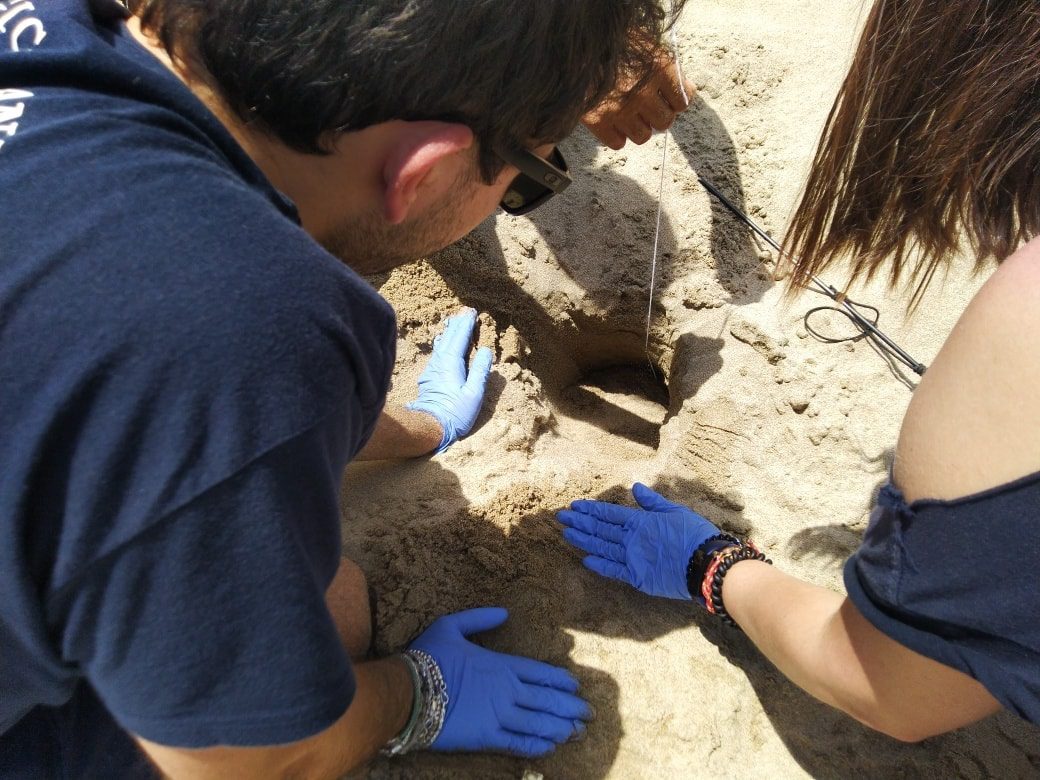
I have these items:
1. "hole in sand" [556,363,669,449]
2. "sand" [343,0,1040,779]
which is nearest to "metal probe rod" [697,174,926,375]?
"sand" [343,0,1040,779]

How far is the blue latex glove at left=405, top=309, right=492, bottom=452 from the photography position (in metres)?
2.27

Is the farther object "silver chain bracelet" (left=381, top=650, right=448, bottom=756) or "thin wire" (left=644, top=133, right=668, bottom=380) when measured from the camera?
"thin wire" (left=644, top=133, right=668, bottom=380)

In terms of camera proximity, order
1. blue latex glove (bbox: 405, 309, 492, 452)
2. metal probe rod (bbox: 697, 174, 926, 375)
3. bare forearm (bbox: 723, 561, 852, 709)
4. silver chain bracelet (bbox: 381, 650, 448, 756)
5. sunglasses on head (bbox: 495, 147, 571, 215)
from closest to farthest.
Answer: sunglasses on head (bbox: 495, 147, 571, 215)
bare forearm (bbox: 723, 561, 852, 709)
silver chain bracelet (bbox: 381, 650, 448, 756)
metal probe rod (bbox: 697, 174, 926, 375)
blue latex glove (bbox: 405, 309, 492, 452)

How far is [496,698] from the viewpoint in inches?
63.2

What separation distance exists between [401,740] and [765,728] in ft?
2.99

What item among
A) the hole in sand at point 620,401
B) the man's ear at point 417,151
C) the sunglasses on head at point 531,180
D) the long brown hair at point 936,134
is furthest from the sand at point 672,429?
the man's ear at point 417,151

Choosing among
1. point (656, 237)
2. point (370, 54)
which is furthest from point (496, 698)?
point (656, 237)

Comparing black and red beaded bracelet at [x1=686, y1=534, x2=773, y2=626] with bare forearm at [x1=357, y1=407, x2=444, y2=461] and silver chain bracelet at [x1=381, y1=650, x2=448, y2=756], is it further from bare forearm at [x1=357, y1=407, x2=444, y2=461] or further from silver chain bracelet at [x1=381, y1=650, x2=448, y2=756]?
bare forearm at [x1=357, y1=407, x2=444, y2=461]

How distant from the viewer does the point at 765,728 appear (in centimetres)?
165

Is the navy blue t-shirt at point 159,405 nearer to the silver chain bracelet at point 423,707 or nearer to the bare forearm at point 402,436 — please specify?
the silver chain bracelet at point 423,707

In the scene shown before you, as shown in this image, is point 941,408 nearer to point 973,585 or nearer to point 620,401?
→ point 973,585

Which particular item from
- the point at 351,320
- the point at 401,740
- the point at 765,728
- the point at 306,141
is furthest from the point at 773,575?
the point at 306,141

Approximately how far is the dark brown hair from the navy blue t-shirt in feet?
0.42

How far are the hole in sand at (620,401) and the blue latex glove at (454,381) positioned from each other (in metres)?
0.52
